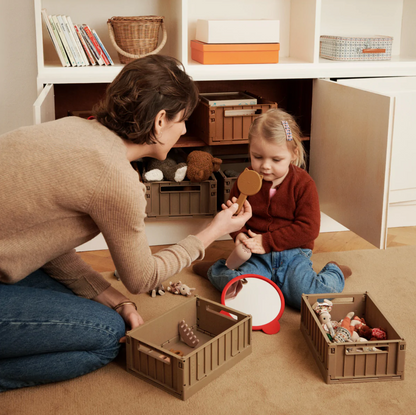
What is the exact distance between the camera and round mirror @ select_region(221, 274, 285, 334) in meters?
1.66

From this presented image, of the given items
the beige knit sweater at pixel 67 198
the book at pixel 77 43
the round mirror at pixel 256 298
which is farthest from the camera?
the book at pixel 77 43

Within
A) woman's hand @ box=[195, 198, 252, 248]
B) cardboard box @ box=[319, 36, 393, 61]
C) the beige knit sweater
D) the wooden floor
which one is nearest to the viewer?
the beige knit sweater

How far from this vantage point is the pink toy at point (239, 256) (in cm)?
178

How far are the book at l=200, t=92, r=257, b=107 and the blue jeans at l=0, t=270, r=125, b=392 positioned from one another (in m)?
1.03

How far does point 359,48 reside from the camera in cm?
237

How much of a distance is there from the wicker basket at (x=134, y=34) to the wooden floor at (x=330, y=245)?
78 cm

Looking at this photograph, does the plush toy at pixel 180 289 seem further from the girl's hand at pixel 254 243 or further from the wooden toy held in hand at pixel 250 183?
the wooden toy held in hand at pixel 250 183

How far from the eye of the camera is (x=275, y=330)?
5.34 feet

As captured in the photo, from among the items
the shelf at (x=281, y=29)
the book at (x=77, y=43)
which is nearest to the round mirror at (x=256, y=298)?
the shelf at (x=281, y=29)

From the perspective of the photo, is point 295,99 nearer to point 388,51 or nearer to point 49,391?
point 388,51

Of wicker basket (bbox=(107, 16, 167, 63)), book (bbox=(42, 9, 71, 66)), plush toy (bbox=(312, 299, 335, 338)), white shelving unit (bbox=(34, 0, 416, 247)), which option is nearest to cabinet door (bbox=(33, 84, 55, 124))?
white shelving unit (bbox=(34, 0, 416, 247))

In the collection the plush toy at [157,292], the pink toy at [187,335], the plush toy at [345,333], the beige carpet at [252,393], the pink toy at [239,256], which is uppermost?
the pink toy at [239,256]

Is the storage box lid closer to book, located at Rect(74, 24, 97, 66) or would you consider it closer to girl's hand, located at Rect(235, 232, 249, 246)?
book, located at Rect(74, 24, 97, 66)

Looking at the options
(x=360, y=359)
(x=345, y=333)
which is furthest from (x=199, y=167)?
(x=360, y=359)
